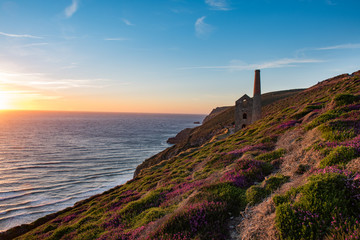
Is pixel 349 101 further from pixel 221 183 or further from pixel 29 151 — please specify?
pixel 29 151

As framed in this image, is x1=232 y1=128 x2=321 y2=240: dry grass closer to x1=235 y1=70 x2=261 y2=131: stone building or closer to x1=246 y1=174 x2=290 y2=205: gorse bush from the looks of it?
x1=246 y1=174 x2=290 y2=205: gorse bush

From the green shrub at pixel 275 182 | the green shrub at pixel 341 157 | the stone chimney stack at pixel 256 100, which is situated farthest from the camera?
the stone chimney stack at pixel 256 100

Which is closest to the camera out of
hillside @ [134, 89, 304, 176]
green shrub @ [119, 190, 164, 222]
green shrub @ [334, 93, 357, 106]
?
green shrub @ [119, 190, 164, 222]

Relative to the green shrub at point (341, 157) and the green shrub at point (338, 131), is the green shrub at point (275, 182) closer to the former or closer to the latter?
the green shrub at point (341, 157)

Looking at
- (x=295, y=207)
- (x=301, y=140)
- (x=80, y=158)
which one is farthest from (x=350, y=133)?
(x=80, y=158)

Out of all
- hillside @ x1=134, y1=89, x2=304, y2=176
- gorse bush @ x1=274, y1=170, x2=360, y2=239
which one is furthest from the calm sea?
gorse bush @ x1=274, y1=170, x2=360, y2=239

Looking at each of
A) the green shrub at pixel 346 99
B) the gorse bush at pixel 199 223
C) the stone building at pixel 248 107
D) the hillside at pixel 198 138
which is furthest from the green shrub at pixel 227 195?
the stone building at pixel 248 107

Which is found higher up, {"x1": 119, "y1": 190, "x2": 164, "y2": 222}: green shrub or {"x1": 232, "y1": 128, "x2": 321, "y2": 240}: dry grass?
{"x1": 232, "y1": 128, "x2": 321, "y2": 240}: dry grass

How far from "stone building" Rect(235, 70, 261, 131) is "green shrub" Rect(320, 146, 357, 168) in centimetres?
3802

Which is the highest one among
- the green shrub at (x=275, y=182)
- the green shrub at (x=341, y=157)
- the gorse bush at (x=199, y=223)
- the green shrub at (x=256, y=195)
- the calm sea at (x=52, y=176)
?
the green shrub at (x=341, y=157)

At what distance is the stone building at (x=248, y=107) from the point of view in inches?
1726

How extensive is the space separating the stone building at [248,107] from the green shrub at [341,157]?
38.0 m

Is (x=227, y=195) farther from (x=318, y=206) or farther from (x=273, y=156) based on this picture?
(x=273, y=156)

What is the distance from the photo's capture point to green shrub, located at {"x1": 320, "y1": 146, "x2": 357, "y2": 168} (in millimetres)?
6726
